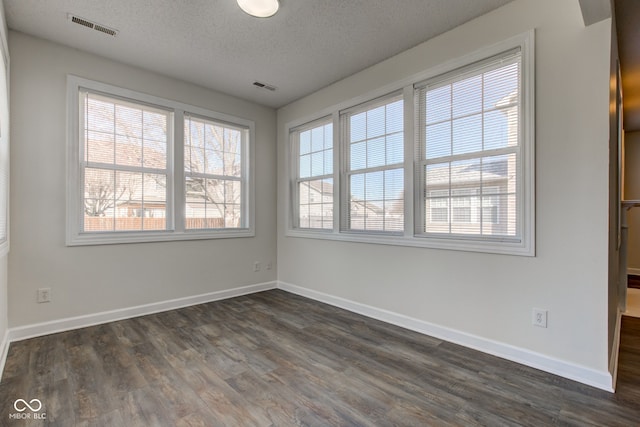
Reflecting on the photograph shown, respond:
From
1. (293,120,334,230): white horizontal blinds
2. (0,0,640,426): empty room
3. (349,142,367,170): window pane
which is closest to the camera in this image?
(0,0,640,426): empty room

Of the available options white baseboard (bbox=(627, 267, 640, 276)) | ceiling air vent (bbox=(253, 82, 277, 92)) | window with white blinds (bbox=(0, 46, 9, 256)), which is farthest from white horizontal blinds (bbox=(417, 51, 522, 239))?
white baseboard (bbox=(627, 267, 640, 276))

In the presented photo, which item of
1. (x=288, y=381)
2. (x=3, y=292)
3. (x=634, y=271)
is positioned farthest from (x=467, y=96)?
(x=634, y=271)

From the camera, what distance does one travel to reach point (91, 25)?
2703 mm

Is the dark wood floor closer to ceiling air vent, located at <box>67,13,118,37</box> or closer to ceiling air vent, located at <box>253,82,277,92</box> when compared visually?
ceiling air vent, located at <box>67,13,118,37</box>

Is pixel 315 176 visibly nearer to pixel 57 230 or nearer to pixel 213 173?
pixel 213 173

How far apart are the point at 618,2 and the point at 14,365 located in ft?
17.5

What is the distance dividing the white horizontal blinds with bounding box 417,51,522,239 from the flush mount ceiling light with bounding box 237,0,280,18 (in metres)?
1.54

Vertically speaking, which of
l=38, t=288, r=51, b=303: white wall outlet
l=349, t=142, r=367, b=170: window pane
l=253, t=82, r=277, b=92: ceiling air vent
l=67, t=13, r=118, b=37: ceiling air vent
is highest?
l=67, t=13, r=118, b=37: ceiling air vent

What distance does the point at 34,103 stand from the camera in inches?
113

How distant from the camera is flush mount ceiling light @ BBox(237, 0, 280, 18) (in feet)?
7.54

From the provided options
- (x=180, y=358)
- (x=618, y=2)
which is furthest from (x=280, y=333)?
(x=618, y=2)

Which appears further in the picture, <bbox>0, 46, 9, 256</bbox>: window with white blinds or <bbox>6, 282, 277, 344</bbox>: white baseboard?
<bbox>6, 282, 277, 344</bbox>: white baseboard

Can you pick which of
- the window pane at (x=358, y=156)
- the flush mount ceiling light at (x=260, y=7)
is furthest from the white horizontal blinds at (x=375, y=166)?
the flush mount ceiling light at (x=260, y=7)

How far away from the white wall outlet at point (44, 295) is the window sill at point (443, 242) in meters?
2.84
